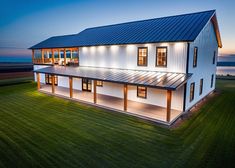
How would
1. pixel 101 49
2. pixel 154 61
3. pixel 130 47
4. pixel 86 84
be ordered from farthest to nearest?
pixel 86 84 < pixel 101 49 < pixel 130 47 < pixel 154 61

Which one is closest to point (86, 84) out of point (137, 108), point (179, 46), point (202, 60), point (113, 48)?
point (113, 48)

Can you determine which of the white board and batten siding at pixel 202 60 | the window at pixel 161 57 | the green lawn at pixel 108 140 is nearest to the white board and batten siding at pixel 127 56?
the window at pixel 161 57

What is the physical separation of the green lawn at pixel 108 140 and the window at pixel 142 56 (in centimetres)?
490

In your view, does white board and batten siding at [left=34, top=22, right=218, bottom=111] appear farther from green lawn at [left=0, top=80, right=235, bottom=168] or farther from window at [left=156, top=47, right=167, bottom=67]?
green lawn at [left=0, top=80, right=235, bottom=168]

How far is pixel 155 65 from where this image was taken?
472 inches

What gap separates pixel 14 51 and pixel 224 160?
405ft

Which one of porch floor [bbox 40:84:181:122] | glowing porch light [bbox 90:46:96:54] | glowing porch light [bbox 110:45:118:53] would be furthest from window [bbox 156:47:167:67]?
glowing porch light [bbox 90:46:96:54]

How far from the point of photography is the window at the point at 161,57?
1142 centimetres

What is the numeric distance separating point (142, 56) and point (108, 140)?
779cm

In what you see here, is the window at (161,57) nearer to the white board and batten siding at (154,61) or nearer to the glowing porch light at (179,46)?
the white board and batten siding at (154,61)

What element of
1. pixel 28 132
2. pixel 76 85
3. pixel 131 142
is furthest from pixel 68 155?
pixel 76 85

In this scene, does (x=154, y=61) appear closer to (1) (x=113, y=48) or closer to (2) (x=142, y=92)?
(2) (x=142, y=92)

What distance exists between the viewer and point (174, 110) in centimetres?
1103

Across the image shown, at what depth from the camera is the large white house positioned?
34.0 ft
